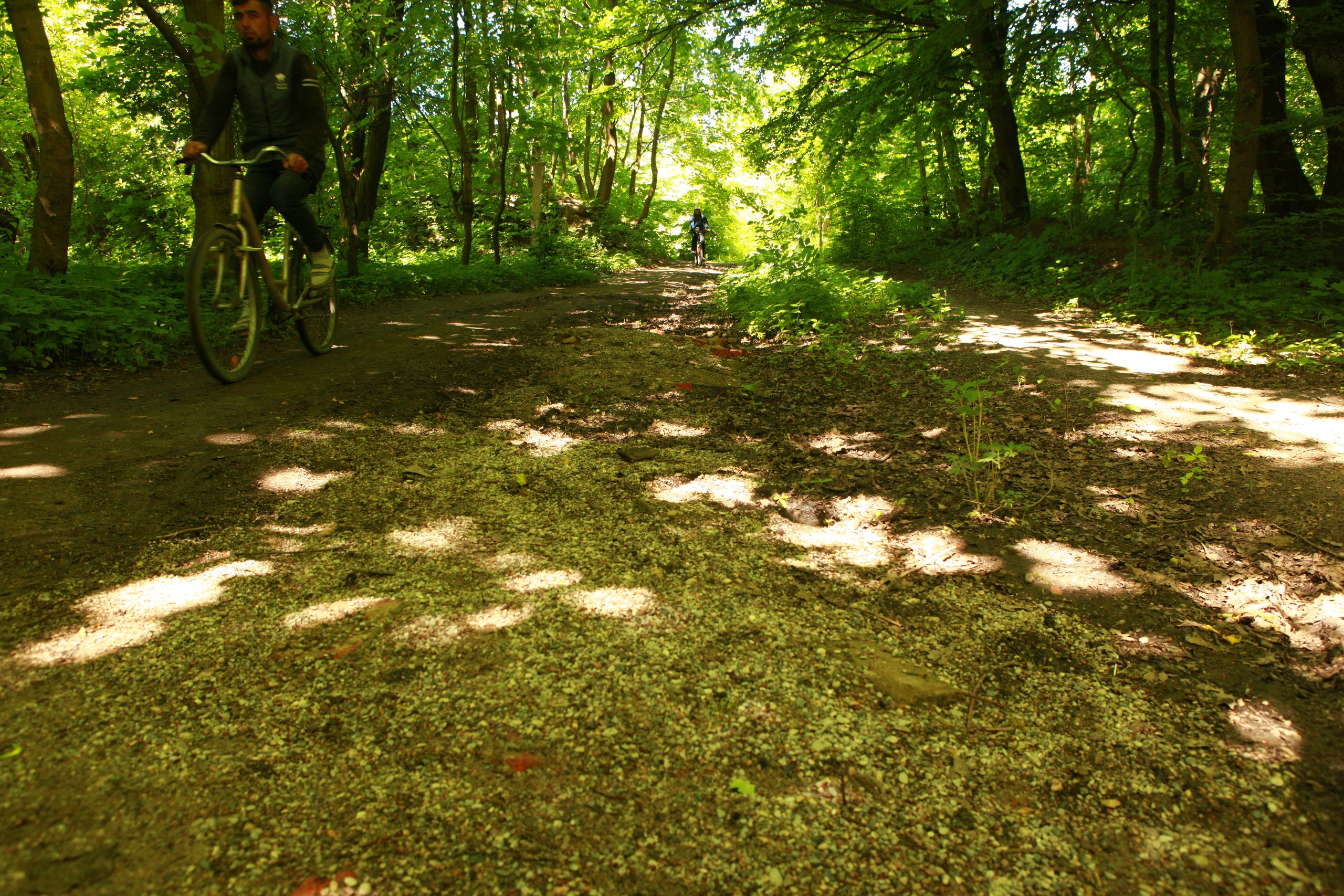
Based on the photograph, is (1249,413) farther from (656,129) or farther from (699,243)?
(656,129)

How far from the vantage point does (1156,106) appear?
9078 millimetres

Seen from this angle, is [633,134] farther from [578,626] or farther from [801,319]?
[578,626]

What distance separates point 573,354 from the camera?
18.3 feet

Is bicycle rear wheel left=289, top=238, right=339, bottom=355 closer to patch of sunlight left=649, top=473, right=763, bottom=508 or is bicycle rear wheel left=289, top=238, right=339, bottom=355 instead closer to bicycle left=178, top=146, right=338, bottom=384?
bicycle left=178, top=146, right=338, bottom=384

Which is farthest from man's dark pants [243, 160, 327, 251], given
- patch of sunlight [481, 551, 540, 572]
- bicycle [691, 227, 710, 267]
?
bicycle [691, 227, 710, 267]

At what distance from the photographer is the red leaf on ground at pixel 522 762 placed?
1406 mm

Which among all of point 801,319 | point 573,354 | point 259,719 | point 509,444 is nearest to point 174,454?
point 509,444

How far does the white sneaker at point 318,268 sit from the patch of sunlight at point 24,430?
72.4 inches

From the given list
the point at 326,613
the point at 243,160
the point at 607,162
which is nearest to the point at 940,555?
the point at 326,613

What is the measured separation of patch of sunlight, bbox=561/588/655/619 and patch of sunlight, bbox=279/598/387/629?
0.58 metres

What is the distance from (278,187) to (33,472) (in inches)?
85.5

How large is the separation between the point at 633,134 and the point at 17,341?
28.9 metres

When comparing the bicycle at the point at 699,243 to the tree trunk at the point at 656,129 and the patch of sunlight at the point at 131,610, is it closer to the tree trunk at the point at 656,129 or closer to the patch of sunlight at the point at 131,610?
the tree trunk at the point at 656,129

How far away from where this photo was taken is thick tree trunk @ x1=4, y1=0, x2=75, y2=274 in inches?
203
